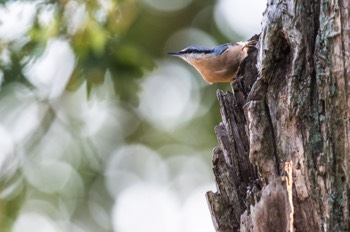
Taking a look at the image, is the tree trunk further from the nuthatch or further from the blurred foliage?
the blurred foliage

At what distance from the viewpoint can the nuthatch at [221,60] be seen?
376 centimetres

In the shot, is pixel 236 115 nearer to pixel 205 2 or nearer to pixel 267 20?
pixel 267 20

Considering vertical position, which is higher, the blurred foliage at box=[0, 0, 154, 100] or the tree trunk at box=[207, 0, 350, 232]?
the blurred foliage at box=[0, 0, 154, 100]

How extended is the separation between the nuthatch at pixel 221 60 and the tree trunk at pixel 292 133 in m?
0.58

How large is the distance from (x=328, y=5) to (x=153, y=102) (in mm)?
4756

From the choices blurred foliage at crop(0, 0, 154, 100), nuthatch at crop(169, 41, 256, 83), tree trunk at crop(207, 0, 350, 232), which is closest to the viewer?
tree trunk at crop(207, 0, 350, 232)

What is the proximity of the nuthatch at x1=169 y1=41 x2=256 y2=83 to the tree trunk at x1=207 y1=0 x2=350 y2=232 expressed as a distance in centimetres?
58

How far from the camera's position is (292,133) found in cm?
292

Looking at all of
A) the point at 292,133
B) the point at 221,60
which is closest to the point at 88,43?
the point at 221,60

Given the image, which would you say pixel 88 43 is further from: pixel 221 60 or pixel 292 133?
pixel 292 133

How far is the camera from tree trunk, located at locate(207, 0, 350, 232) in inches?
110

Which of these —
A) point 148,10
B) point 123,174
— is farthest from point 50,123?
point 123,174

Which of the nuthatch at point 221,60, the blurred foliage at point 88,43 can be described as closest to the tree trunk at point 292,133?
the nuthatch at point 221,60

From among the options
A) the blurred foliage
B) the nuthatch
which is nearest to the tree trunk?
the nuthatch
